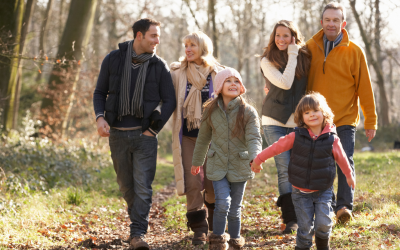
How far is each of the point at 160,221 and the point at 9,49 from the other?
4.52 meters

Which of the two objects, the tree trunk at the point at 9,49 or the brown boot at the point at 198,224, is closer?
the brown boot at the point at 198,224

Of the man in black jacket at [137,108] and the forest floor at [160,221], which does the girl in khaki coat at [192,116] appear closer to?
the man in black jacket at [137,108]

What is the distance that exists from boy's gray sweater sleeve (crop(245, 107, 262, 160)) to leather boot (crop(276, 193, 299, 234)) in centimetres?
101

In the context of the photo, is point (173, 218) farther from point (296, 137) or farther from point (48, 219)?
point (296, 137)

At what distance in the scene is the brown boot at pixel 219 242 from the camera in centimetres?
414

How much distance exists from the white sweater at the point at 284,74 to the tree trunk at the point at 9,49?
4953 mm

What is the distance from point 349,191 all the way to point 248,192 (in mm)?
3597

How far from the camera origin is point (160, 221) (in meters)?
6.61

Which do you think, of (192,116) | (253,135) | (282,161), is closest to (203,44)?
(192,116)

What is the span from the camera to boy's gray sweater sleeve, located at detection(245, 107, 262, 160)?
13.6ft

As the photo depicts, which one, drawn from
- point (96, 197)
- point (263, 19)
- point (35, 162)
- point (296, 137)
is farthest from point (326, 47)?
point (263, 19)

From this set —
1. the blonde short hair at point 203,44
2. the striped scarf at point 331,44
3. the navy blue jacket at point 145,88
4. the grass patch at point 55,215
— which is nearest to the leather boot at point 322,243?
the navy blue jacket at point 145,88

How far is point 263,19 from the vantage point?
1070 inches

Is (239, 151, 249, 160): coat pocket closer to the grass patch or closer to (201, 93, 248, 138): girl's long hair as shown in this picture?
(201, 93, 248, 138): girl's long hair
